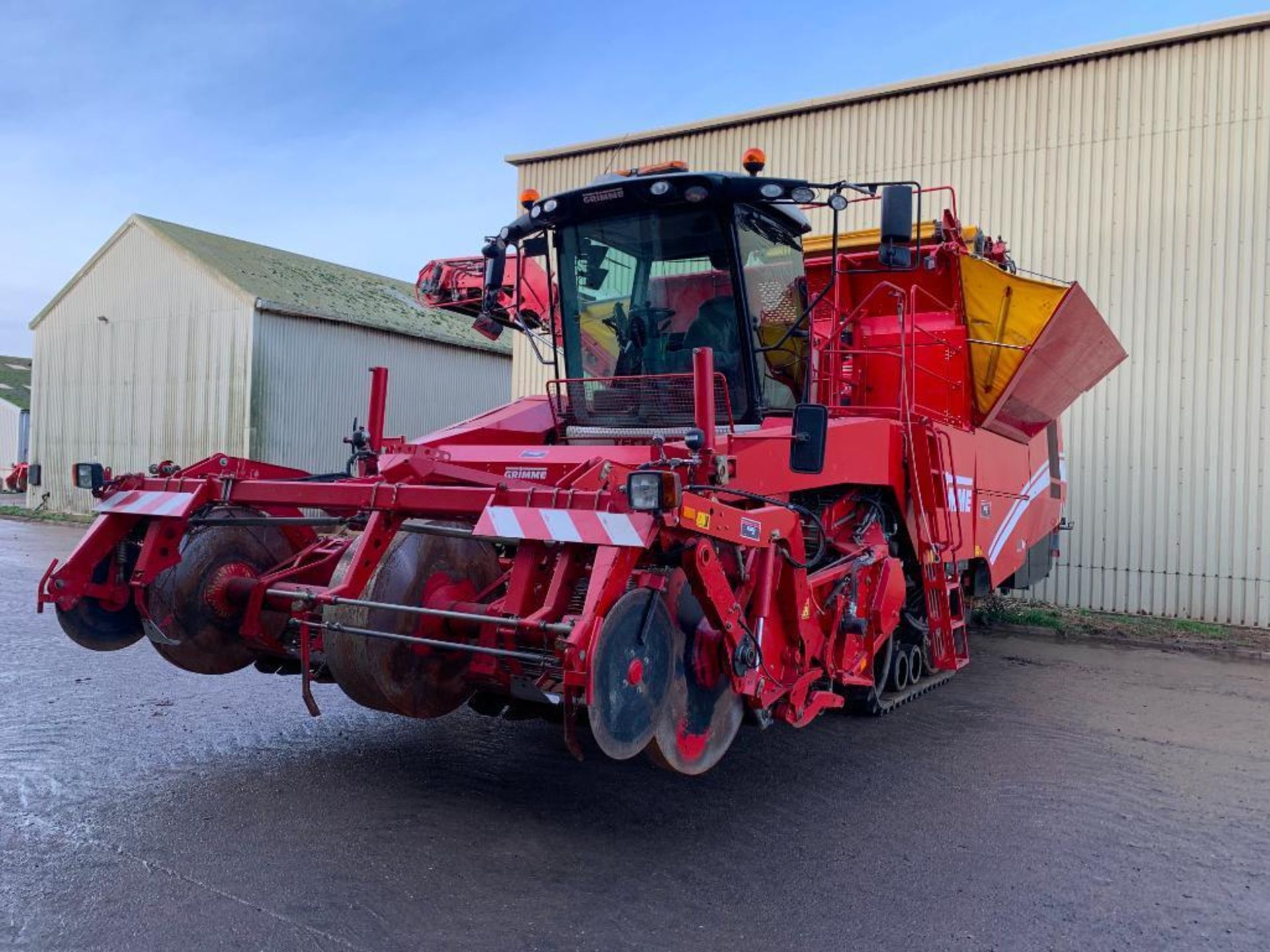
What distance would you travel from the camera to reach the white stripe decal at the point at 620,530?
354 cm

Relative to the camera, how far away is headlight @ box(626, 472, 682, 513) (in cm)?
354

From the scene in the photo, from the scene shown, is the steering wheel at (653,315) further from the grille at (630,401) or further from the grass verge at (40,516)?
the grass verge at (40,516)

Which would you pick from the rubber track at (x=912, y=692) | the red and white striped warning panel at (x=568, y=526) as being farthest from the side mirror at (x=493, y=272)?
the rubber track at (x=912, y=692)

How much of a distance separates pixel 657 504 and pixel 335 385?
17.9m

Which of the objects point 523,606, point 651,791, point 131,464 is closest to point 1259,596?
point 651,791

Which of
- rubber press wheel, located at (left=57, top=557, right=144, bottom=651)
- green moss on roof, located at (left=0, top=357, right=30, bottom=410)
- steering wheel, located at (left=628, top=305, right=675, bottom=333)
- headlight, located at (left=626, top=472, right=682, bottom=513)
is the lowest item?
rubber press wheel, located at (left=57, top=557, right=144, bottom=651)

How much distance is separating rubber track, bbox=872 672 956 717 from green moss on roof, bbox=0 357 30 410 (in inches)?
1292

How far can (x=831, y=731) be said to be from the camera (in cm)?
578

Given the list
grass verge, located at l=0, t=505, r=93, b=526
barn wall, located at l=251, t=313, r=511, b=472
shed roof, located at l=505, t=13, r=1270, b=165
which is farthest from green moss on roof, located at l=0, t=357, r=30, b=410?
shed roof, located at l=505, t=13, r=1270, b=165

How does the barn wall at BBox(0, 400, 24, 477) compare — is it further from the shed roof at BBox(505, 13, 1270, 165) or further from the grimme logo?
the grimme logo

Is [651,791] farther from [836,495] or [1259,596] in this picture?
[1259,596]

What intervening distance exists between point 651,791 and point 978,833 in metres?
1.39

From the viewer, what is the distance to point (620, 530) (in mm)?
3590

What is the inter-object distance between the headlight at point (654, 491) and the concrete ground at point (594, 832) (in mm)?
1329
